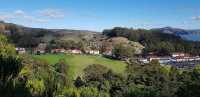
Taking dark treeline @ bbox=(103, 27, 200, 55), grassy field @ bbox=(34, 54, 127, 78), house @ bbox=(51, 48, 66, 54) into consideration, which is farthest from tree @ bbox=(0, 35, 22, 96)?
dark treeline @ bbox=(103, 27, 200, 55)

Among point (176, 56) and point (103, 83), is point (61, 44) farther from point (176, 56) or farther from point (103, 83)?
point (103, 83)

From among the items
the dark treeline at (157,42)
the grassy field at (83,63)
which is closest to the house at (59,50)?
the grassy field at (83,63)

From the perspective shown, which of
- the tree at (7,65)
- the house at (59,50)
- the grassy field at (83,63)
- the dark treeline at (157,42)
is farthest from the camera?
the dark treeline at (157,42)

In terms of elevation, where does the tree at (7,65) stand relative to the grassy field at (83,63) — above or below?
above

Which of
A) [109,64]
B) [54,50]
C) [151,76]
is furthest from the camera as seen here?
[54,50]

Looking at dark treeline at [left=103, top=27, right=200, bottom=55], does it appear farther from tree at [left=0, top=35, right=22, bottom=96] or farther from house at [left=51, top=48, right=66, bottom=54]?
tree at [left=0, top=35, right=22, bottom=96]

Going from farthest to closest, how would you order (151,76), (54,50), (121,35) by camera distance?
1. (121,35)
2. (54,50)
3. (151,76)

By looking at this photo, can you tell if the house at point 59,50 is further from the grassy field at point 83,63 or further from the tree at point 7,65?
the tree at point 7,65

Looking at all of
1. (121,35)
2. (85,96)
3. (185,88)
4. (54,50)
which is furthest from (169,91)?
(121,35)
